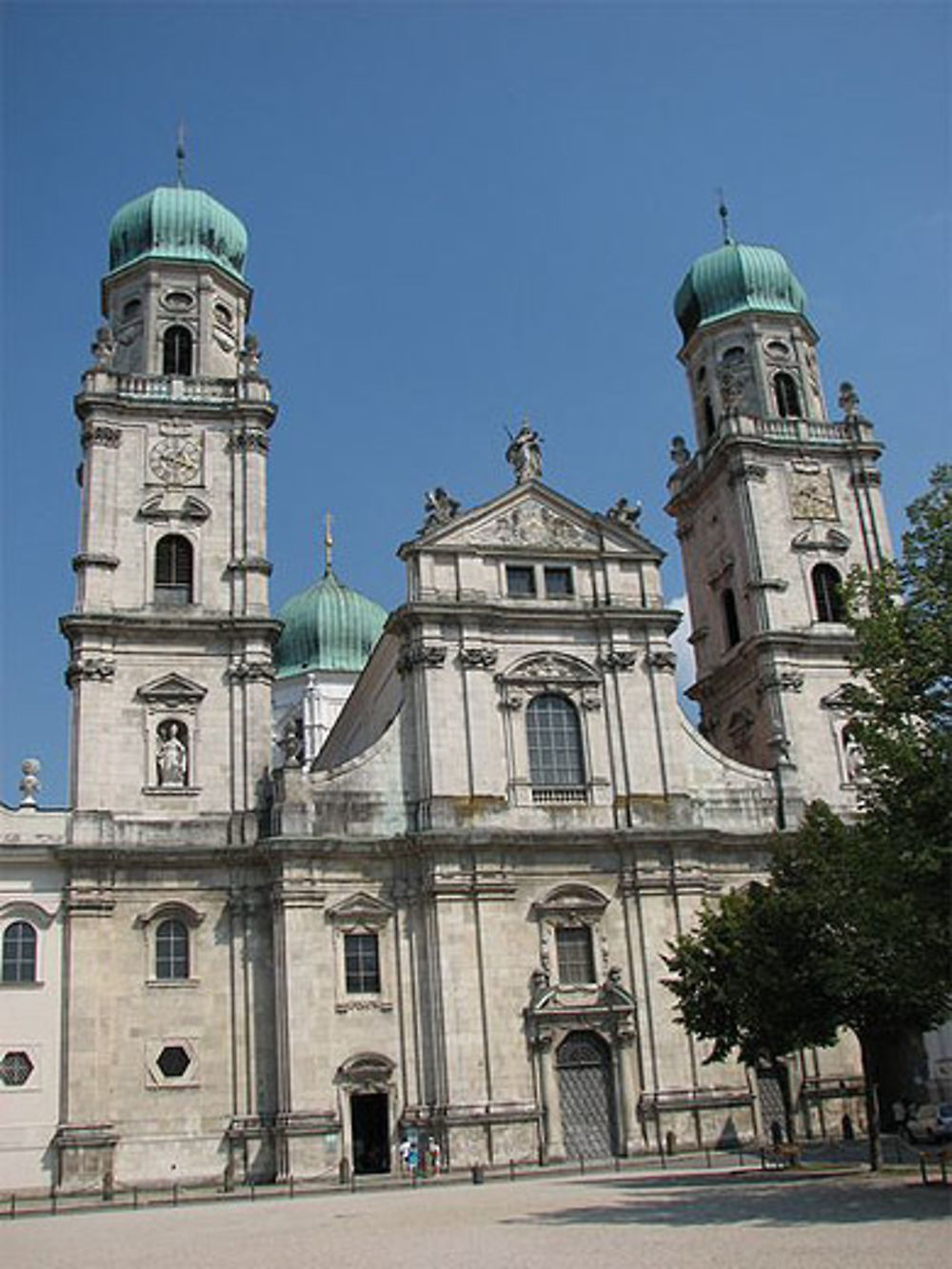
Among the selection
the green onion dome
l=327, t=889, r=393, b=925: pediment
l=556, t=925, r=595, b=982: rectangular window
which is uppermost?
the green onion dome

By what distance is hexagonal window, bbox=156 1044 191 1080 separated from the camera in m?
35.8

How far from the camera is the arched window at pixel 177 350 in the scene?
44.9 meters

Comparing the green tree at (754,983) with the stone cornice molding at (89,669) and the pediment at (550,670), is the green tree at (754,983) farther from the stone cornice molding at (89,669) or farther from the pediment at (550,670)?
the stone cornice molding at (89,669)

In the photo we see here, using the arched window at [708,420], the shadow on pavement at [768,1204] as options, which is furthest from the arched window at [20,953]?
the arched window at [708,420]

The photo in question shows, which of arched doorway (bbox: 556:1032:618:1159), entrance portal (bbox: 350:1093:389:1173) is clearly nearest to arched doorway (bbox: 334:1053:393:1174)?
entrance portal (bbox: 350:1093:389:1173)

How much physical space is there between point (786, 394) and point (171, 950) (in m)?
29.7

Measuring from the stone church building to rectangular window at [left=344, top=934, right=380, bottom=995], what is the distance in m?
0.08

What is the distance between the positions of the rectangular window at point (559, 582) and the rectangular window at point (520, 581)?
51cm

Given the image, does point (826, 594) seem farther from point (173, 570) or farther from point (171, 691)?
point (171, 691)

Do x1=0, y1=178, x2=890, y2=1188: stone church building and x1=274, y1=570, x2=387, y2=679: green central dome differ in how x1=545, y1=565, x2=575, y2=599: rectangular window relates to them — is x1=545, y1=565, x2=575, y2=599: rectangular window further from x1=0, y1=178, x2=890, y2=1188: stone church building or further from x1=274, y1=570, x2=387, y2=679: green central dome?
x1=274, y1=570, x2=387, y2=679: green central dome

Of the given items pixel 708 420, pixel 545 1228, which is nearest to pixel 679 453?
pixel 708 420

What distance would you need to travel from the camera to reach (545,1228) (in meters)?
20.5

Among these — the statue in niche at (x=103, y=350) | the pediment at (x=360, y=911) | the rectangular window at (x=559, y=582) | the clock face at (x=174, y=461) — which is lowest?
the pediment at (x=360, y=911)

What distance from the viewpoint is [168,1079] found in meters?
35.7
